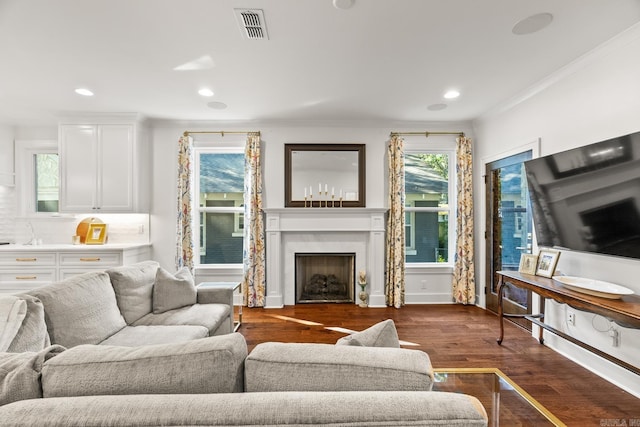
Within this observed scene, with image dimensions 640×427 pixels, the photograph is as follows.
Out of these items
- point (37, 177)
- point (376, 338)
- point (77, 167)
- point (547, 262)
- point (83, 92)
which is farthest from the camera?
point (37, 177)

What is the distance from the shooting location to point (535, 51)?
2414 mm

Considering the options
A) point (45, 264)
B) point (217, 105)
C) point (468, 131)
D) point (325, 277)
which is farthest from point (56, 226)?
point (468, 131)

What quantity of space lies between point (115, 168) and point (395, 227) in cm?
394

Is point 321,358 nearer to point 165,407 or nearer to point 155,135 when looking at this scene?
point 165,407

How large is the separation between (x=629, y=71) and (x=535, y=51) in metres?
0.65

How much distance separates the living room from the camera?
2.21m

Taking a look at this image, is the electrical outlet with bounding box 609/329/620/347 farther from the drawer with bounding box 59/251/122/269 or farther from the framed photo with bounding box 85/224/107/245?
the framed photo with bounding box 85/224/107/245

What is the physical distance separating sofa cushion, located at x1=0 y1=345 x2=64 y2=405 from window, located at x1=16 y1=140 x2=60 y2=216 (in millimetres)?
4682

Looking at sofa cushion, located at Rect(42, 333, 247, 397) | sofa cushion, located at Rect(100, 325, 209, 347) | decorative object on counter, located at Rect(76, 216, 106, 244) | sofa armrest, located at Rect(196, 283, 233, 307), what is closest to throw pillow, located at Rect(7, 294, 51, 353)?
sofa cushion, located at Rect(100, 325, 209, 347)

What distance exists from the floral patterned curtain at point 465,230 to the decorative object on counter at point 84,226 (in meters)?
5.18

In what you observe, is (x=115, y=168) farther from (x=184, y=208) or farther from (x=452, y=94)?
(x=452, y=94)

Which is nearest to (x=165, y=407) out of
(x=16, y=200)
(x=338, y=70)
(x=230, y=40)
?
(x=230, y=40)

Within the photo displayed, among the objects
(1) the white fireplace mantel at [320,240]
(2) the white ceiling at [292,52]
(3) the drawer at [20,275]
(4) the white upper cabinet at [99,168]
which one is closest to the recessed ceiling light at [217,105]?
(2) the white ceiling at [292,52]

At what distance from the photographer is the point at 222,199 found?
4.39 m
